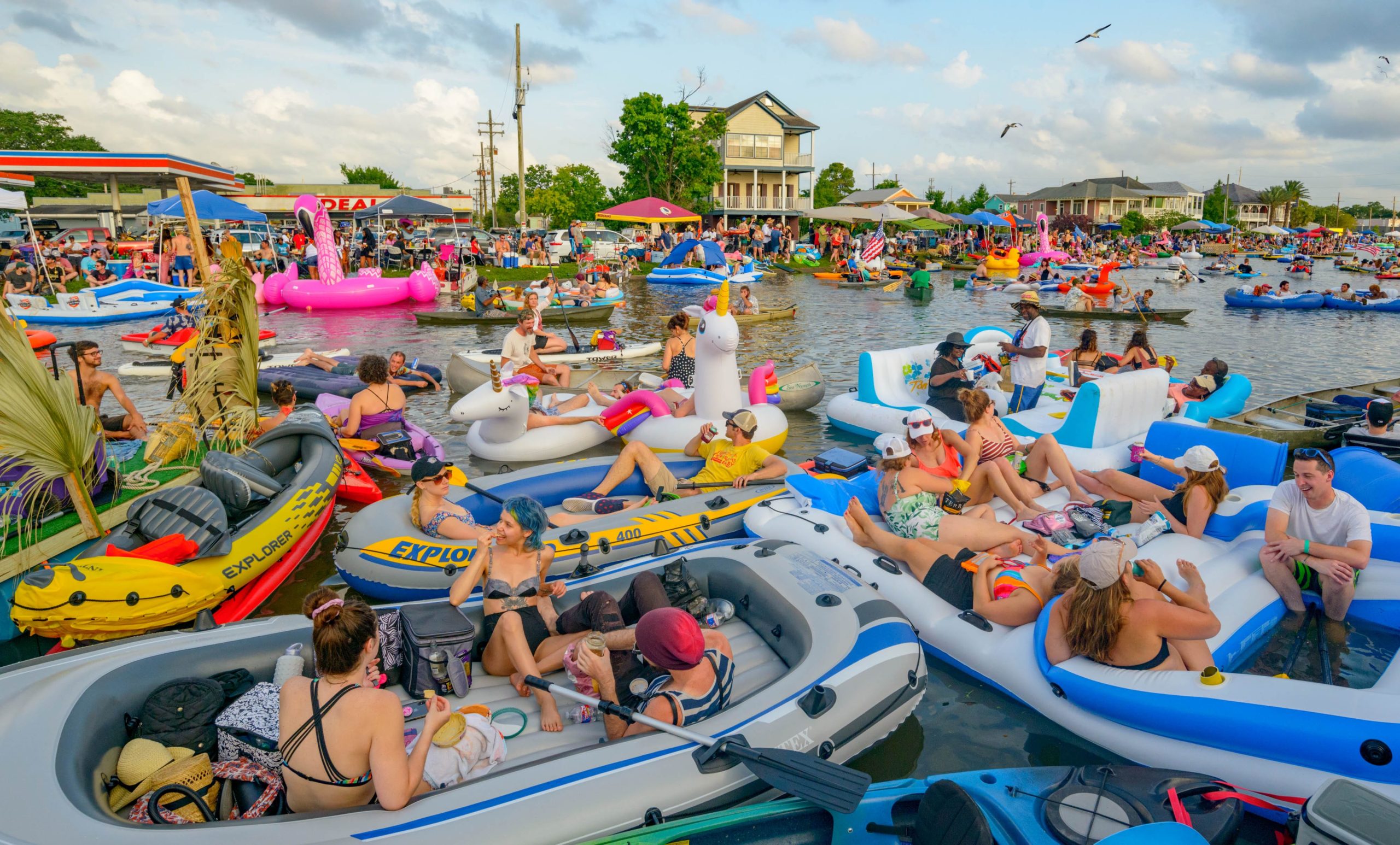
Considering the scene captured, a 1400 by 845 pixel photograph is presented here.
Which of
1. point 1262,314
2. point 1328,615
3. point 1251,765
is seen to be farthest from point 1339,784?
point 1262,314

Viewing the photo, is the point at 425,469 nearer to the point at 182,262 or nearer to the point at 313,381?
the point at 313,381

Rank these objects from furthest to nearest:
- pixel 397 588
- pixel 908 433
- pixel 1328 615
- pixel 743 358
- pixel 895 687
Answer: pixel 743 358, pixel 908 433, pixel 397 588, pixel 1328 615, pixel 895 687

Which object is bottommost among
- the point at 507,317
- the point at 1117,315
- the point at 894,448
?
the point at 894,448

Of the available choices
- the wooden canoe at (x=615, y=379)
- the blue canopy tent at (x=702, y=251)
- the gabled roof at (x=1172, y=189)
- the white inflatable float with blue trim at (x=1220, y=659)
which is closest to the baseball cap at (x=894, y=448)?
the white inflatable float with blue trim at (x=1220, y=659)

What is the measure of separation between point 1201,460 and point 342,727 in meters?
5.42

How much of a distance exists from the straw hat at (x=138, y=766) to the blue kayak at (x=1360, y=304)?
2691 centimetres

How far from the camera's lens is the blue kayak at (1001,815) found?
112 inches

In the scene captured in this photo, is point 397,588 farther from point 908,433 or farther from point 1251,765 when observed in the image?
point 1251,765

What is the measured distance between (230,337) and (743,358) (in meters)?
9.55

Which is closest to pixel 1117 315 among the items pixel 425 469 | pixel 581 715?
pixel 425 469

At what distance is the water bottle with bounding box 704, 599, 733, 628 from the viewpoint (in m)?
4.74

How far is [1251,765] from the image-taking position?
3.65 metres

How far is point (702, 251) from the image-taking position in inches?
1134

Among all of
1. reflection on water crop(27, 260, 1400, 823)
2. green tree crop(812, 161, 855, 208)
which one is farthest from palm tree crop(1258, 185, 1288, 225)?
reflection on water crop(27, 260, 1400, 823)
